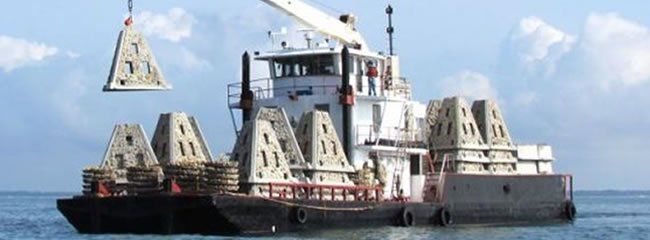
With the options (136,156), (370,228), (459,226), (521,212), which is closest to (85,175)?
(136,156)

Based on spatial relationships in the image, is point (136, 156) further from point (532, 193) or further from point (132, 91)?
point (532, 193)

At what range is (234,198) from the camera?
126 ft

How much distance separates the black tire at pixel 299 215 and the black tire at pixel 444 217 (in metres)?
8.07

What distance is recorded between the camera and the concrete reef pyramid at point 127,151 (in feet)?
139

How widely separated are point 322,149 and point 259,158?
11.4 feet

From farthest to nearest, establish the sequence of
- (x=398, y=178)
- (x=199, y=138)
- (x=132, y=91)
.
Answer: (x=398, y=178) < (x=199, y=138) < (x=132, y=91)

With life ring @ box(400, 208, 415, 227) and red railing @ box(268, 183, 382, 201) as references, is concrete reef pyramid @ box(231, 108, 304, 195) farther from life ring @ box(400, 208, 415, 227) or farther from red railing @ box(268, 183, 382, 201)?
life ring @ box(400, 208, 415, 227)

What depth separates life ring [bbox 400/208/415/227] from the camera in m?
45.5

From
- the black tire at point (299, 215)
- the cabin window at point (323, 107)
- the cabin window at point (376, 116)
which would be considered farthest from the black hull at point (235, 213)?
the cabin window at point (323, 107)

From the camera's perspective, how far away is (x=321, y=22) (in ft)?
159

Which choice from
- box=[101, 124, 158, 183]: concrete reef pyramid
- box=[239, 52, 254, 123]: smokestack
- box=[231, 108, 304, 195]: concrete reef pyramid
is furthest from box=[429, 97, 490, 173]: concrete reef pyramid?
box=[101, 124, 158, 183]: concrete reef pyramid

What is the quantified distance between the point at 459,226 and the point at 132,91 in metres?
13.3

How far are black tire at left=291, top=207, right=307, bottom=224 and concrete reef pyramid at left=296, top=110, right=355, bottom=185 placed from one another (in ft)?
7.99

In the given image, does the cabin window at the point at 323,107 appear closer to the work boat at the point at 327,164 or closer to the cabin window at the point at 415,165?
the work boat at the point at 327,164
